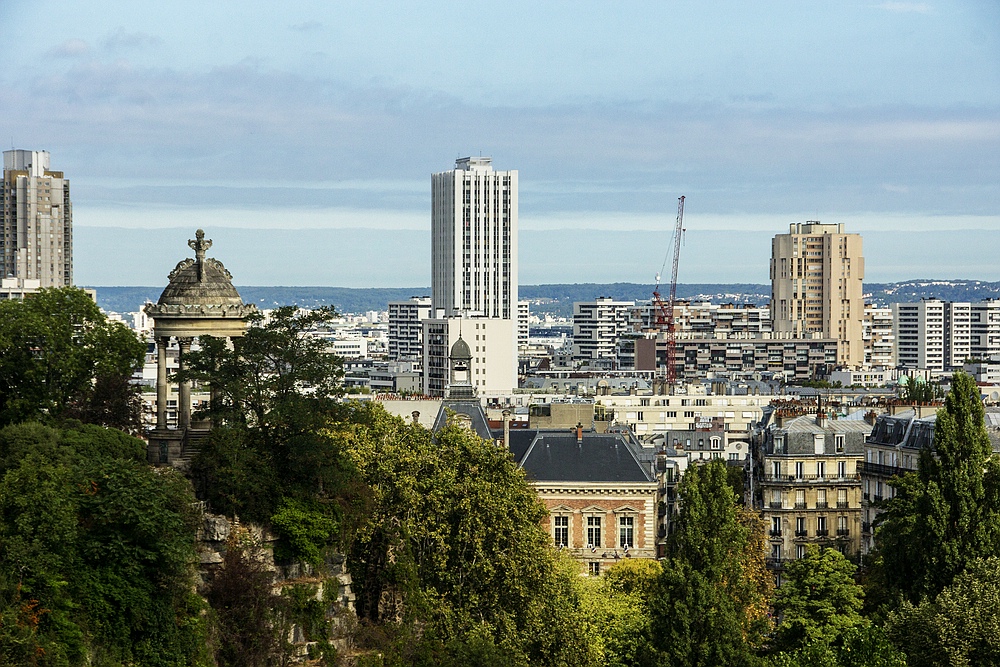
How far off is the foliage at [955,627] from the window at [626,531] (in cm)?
4268

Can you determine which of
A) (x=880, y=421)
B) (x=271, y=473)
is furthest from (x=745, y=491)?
(x=271, y=473)

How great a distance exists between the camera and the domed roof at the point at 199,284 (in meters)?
90.5

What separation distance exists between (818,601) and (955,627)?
1399cm

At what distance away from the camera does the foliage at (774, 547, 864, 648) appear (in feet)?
335

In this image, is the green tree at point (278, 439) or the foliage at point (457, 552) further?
the foliage at point (457, 552)

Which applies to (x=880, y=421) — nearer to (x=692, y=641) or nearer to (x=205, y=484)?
(x=692, y=641)

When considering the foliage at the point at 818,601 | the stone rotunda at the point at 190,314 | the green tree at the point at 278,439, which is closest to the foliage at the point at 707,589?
the foliage at the point at 818,601

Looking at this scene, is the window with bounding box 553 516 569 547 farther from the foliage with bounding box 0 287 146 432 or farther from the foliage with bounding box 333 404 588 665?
the foliage with bounding box 0 287 146 432

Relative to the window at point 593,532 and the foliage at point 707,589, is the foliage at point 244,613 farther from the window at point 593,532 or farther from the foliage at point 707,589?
the window at point 593,532

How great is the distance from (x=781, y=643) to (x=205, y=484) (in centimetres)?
3092

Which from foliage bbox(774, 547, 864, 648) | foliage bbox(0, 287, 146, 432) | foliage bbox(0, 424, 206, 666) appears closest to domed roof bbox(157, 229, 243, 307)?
foliage bbox(0, 287, 146, 432)

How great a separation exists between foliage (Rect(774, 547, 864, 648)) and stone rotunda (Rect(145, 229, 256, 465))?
30037 millimetres

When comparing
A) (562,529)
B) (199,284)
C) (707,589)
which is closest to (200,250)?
(199,284)

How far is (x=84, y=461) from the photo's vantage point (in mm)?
81500
